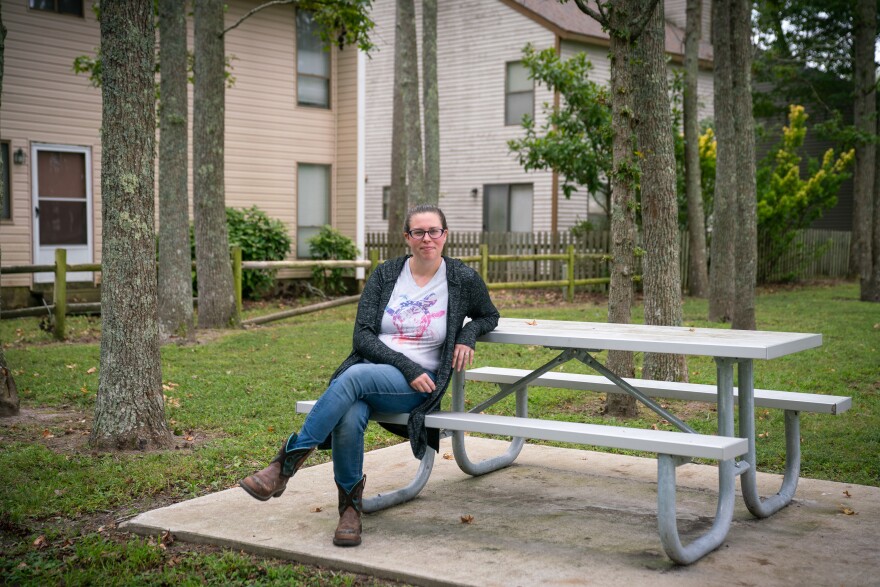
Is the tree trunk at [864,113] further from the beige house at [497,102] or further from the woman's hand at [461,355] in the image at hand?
the woman's hand at [461,355]

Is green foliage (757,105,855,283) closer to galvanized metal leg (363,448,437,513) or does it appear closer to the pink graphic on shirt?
galvanized metal leg (363,448,437,513)

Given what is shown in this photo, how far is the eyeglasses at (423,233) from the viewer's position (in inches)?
211

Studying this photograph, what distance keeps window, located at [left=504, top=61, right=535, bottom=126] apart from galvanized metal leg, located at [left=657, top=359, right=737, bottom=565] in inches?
855

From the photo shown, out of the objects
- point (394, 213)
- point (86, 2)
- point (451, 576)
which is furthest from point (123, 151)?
point (394, 213)

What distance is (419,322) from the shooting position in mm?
5348

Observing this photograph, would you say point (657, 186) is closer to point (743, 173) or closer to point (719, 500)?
point (719, 500)

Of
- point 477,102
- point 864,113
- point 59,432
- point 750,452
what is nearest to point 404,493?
point 750,452

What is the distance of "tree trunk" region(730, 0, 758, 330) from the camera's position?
43.5 feet

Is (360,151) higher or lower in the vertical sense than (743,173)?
higher

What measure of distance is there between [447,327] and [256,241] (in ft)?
48.3

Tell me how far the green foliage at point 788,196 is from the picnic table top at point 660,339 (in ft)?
61.0

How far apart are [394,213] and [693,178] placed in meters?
7.44

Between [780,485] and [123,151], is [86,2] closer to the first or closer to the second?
[123,151]

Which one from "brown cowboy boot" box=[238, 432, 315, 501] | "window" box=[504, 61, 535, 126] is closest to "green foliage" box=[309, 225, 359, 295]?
"window" box=[504, 61, 535, 126]
